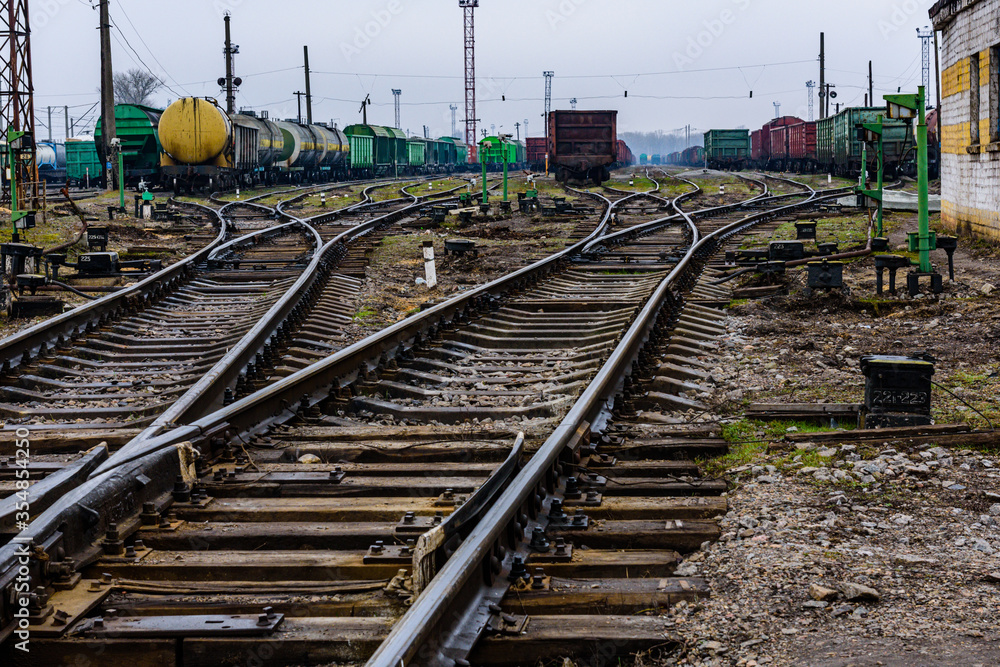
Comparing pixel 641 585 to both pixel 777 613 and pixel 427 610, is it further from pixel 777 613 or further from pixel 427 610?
pixel 427 610

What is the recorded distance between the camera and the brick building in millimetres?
16891

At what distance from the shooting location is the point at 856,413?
19.2 feet

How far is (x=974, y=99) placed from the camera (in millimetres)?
18188

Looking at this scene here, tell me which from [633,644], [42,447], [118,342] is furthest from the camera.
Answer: [118,342]

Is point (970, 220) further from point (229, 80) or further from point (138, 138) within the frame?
point (229, 80)

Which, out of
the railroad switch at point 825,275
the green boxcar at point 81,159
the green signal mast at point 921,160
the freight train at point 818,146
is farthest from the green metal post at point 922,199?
the green boxcar at point 81,159

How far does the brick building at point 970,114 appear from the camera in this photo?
1689cm

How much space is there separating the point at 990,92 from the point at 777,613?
642 inches

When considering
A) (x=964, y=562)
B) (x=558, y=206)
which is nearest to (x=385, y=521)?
(x=964, y=562)

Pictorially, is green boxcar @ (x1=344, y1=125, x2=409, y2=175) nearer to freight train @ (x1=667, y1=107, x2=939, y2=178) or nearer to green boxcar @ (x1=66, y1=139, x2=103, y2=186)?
green boxcar @ (x1=66, y1=139, x2=103, y2=186)

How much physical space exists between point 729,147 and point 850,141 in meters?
31.4

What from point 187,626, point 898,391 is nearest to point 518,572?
point 187,626

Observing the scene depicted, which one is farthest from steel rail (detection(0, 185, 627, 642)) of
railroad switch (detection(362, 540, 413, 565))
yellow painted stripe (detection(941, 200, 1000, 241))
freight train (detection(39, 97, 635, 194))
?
freight train (detection(39, 97, 635, 194))

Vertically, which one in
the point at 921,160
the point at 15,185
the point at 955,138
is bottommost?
the point at 921,160
